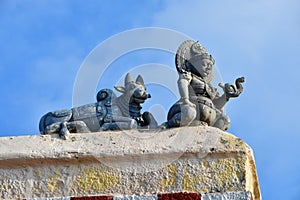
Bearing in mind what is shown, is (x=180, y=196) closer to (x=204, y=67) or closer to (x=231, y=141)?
(x=231, y=141)

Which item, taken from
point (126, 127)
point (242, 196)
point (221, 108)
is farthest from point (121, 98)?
point (242, 196)

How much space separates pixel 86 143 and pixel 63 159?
0.24 meters

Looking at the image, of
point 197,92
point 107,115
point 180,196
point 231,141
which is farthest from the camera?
point 197,92

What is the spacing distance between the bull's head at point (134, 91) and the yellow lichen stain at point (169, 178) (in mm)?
852

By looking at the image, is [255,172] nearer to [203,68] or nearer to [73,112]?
[203,68]

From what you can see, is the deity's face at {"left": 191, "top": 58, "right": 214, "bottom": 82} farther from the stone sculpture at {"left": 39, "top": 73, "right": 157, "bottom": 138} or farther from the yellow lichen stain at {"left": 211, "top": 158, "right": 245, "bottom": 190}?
the yellow lichen stain at {"left": 211, "top": 158, "right": 245, "bottom": 190}

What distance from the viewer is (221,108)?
832 centimetres

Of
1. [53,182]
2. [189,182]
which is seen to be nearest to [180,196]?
[189,182]

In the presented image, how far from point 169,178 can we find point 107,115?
0.90 m

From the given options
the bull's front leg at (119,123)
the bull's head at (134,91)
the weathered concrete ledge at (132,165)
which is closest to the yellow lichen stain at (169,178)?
the weathered concrete ledge at (132,165)

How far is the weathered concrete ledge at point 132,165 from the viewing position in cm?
758

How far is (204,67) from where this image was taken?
842cm

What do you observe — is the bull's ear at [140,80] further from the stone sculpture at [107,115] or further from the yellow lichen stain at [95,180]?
the yellow lichen stain at [95,180]

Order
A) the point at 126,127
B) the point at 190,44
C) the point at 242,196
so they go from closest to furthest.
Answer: the point at 242,196
the point at 126,127
the point at 190,44
